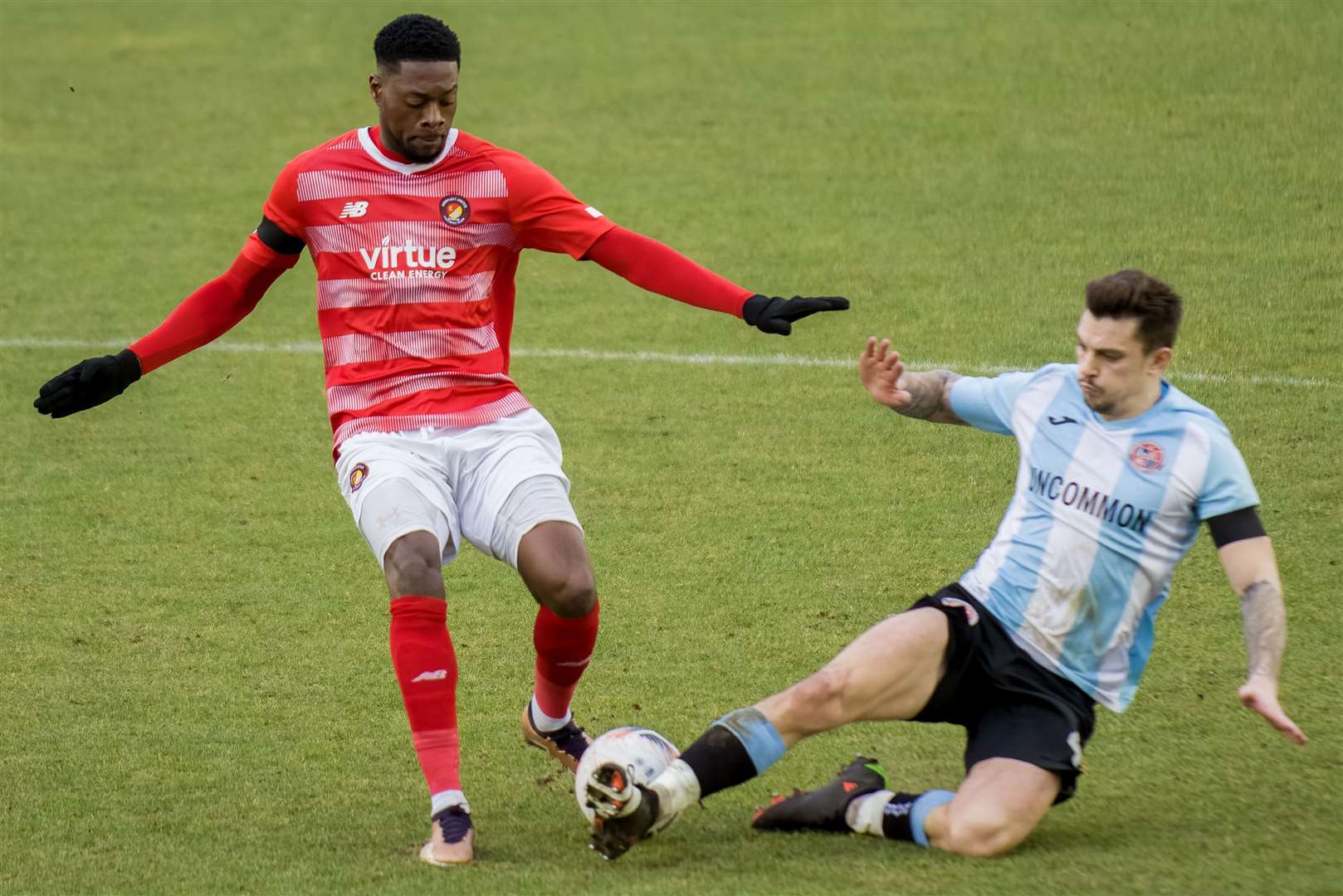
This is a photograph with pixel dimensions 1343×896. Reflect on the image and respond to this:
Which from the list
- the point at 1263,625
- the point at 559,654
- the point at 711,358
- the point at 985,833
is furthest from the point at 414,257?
the point at 711,358

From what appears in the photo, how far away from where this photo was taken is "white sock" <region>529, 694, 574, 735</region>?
5.65 meters

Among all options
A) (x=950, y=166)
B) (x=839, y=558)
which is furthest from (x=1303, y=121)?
(x=839, y=558)

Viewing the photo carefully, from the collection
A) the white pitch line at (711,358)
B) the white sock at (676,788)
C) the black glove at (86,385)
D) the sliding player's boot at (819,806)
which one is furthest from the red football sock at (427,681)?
the white pitch line at (711,358)

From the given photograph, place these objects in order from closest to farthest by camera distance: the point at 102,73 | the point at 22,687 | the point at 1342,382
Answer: the point at 22,687
the point at 1342,382
the point at 102,73

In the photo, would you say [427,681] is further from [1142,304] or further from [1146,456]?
[1142,304]

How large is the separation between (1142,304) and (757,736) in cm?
159

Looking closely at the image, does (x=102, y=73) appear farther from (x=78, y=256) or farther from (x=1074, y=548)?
(x=1074, y=548)

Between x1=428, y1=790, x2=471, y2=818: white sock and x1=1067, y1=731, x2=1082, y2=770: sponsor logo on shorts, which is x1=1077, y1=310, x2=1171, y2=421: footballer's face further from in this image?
x1=428, y1=790, x2=471, y2=818: white sock

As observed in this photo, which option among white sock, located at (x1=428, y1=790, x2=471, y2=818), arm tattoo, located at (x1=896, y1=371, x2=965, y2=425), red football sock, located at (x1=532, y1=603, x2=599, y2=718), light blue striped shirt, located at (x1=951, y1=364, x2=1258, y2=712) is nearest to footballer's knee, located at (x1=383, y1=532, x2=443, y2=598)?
red football sock, located at (x1=532, y1=603, x2=599, y2=718)

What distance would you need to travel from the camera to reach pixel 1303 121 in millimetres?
12391

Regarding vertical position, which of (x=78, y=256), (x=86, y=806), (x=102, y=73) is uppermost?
(x=102, y=73)

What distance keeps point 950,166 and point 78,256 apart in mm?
5979

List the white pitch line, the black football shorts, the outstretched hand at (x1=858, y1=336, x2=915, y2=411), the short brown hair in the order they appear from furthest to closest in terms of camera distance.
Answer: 1. the white pitch line
2. the outstretched hand at (x1=858, y1=336, x2=915, y2=411)
3. the black football shorts
4. the short brown hair

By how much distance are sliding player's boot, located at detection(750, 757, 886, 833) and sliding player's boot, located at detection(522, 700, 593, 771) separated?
699mm
